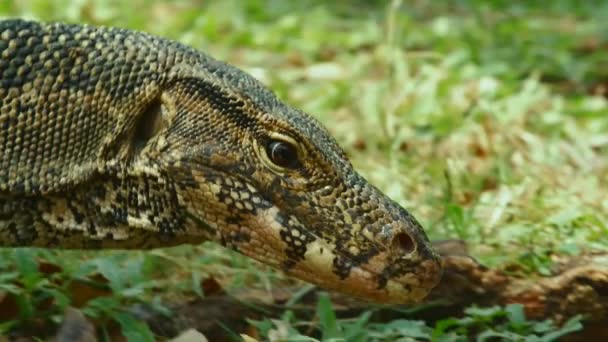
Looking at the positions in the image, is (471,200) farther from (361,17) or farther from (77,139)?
(361,17)

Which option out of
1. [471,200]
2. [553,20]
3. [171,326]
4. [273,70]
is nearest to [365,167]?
[471,200]

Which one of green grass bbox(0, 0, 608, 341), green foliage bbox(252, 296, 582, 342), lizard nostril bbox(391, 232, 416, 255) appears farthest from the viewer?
green grass bbox(0, 0, 608, 341)

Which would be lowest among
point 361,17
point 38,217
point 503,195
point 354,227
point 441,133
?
point 38,217

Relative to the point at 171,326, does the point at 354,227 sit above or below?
above

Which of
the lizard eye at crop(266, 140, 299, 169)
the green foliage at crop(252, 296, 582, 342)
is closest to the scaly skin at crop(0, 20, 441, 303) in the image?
the lizard eye at crop(266, 140, 299, 169)

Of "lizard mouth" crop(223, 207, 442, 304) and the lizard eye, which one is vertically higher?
the lizard eye

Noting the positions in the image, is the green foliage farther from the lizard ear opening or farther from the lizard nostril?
the lizard ear opening

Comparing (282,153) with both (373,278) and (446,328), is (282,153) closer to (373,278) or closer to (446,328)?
(373,278)
